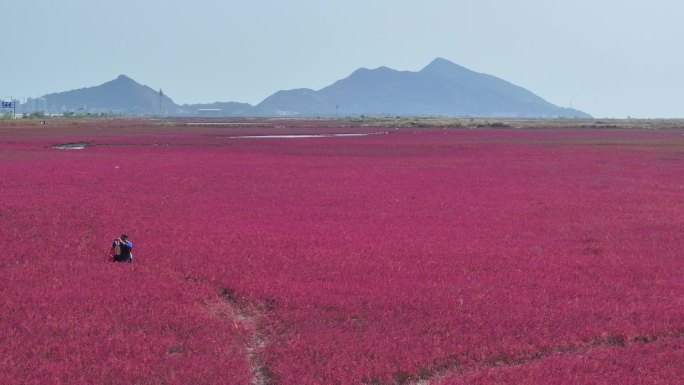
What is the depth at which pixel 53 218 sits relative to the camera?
24.9m

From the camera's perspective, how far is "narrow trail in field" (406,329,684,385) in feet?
37.0

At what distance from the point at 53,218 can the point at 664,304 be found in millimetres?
20424

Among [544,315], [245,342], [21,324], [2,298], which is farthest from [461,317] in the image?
[2,298]

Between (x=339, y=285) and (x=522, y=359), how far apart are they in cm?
544

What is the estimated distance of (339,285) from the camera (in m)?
16.4

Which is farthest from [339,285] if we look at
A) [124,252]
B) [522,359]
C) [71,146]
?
[71,146]

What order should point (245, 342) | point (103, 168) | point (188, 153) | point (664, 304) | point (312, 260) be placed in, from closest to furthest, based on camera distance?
point (245, 342), point (664, 304), point (312, 260), point (103, 168), point (188, 153)

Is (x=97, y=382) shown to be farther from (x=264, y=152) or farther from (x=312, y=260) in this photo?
(x=264, y=152)

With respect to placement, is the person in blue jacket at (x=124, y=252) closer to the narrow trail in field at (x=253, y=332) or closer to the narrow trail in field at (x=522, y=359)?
the narrow trail in field at (x=253, y=332)

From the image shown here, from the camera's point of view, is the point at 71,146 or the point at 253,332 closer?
the point at 253,332

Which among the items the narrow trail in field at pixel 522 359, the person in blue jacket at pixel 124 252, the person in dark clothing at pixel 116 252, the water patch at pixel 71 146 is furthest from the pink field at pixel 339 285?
the water patch at pixel 71 146

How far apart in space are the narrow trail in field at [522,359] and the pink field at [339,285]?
0.04m

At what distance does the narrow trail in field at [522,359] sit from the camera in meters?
11.3

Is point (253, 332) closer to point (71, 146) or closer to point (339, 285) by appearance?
point (339, 285)
